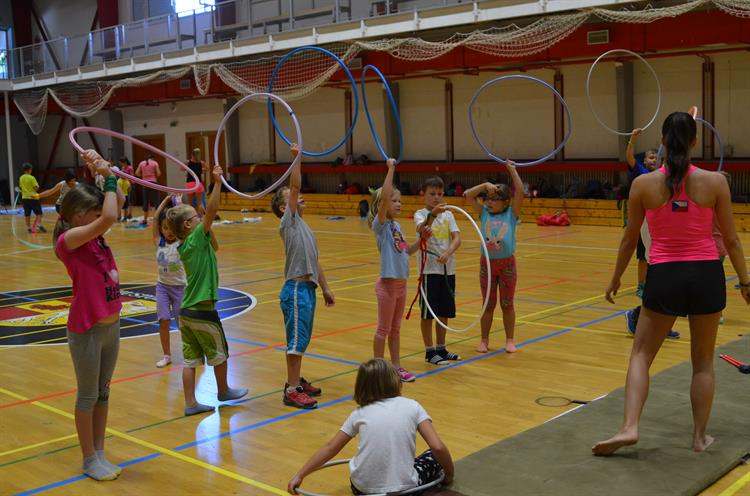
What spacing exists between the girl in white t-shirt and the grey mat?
429 mm

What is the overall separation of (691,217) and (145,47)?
2499cm

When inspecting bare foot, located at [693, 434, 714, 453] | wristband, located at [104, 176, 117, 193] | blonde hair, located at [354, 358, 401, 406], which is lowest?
bare foot, located at [693, 434, 714, 453]

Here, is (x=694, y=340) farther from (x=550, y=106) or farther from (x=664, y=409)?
(x=550, y=106)

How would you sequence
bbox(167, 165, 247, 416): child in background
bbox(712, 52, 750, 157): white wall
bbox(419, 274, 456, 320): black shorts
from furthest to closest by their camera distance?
bbox(712, 52, 750, 157): white wall < bbox(419, 274, 456, 320): black shorts < bbox(167, 165, 247, 416): child in background

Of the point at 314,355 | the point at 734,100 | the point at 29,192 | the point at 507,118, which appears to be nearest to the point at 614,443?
the point at 314,355

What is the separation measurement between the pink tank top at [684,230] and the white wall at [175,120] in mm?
27551

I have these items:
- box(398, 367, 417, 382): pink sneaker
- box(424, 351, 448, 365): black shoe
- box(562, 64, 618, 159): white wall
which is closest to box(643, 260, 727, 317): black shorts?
box(398, 367, 417, 382): pink sneaker

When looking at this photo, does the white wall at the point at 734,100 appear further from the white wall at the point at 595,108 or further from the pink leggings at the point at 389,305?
the pink leggings at the point at 389,305

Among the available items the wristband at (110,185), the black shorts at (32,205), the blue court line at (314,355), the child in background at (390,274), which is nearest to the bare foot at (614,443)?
the child in background at (390,274)

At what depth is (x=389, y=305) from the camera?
21.7ft

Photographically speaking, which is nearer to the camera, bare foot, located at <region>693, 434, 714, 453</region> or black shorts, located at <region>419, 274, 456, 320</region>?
bare foot, located at <region>693, 434, 714, 453</region>

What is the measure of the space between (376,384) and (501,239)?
3702 millimetres

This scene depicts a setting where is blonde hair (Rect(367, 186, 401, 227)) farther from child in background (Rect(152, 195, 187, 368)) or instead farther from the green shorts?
child in background (Rect(152, 195, 187, 368))

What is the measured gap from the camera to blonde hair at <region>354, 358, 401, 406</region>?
4133 millimetres
